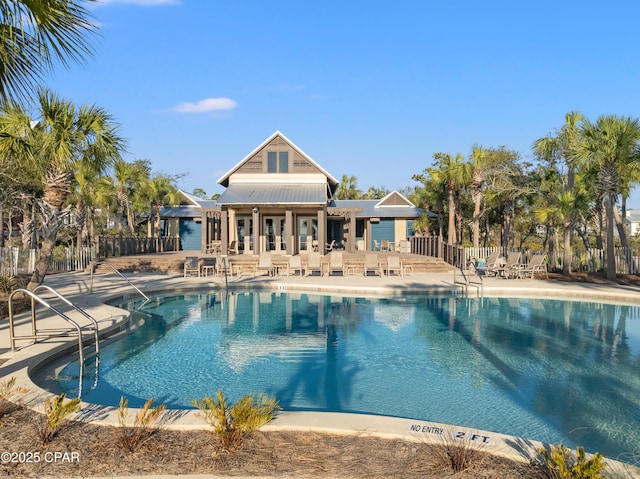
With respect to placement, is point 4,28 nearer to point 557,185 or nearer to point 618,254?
point 618,254

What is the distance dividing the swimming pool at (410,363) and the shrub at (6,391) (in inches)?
44.3

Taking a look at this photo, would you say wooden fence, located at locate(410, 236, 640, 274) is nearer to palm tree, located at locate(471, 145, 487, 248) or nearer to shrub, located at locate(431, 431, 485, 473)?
palm tree, located at locate(471, 145, 487, 248)

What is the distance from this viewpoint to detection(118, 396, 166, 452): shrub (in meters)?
4.21

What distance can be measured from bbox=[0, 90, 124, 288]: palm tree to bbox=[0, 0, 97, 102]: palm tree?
5716 mm

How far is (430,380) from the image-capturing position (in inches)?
303

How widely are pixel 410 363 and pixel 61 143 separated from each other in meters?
8.97

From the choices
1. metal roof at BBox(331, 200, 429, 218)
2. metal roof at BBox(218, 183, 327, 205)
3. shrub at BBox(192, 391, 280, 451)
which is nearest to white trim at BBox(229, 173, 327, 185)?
metal roof at BBox(218, 183, 327, 205)

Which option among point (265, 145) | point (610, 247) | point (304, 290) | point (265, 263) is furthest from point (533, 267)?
point (265, 145)

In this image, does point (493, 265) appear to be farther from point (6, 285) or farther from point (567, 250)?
point (6, 285)

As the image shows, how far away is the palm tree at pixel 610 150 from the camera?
17.3 metres

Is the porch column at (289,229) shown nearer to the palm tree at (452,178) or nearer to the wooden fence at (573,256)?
the wooden fence at (573,256)

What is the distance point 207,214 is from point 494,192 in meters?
16.7

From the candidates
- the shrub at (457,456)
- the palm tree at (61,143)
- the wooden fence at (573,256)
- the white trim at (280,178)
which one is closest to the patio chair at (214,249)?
the white trim at (280,178)

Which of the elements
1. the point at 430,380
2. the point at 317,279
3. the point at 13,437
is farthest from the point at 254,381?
the point at 317,279
